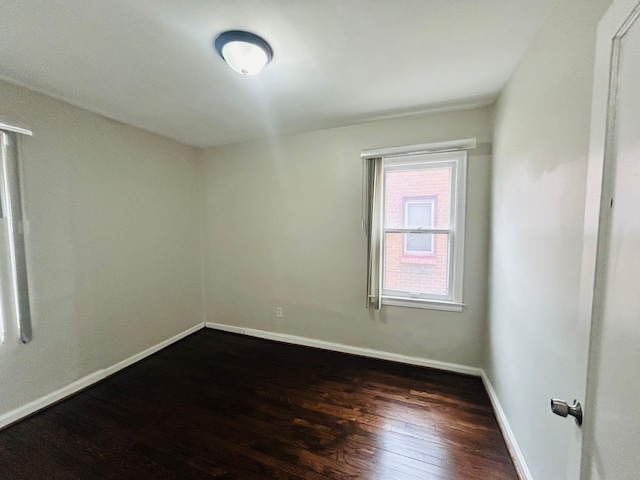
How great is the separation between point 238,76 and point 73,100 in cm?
150

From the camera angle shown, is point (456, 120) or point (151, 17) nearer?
point (151, 17)

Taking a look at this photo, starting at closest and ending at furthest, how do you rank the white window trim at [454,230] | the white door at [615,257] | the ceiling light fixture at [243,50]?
the white door at [615,257] → the ceiling light fixture at [243,50] → the white window trim at [454,230]

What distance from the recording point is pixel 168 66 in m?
1.65

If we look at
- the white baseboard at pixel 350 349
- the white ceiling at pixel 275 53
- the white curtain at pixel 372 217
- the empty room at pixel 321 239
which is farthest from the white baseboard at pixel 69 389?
the white curtain at pixel 372 217

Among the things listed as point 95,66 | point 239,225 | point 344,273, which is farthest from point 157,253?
point 344,273

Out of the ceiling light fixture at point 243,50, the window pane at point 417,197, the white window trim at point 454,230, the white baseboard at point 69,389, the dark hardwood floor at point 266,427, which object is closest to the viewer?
the ceiling light fixture at point 243,50

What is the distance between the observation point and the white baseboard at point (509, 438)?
1.39 m

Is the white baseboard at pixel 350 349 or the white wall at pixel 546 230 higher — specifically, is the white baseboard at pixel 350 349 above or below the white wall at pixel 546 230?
below

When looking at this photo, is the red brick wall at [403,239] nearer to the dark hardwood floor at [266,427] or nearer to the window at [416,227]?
the window at [416,227]

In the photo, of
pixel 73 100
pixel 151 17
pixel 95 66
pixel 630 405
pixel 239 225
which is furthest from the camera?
pixel 239 225

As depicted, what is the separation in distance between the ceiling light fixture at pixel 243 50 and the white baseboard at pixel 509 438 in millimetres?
2721

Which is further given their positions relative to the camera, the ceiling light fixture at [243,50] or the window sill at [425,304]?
the window sill at [425,304]

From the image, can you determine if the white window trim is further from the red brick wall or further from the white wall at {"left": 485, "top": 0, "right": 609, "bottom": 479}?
the white wall at {"left": 485, "top": 0, "right": 609, "bottom": 479}

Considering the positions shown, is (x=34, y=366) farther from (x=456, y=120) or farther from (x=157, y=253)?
(x=456, y=120)
